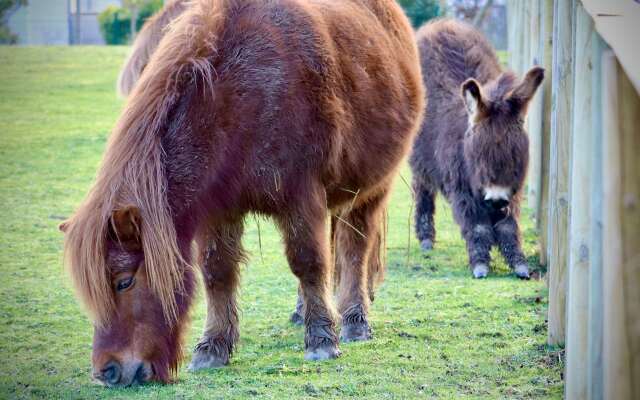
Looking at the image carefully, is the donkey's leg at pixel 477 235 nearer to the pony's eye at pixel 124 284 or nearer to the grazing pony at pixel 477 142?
the grazing pony at pixel 477 142

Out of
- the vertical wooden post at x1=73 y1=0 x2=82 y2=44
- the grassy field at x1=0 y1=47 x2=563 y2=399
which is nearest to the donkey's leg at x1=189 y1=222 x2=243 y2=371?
the grassy field at x1=0 y1=47 x2=563 y2=399

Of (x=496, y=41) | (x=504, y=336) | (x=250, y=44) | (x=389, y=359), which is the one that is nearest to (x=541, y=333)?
(x=504, y=336)

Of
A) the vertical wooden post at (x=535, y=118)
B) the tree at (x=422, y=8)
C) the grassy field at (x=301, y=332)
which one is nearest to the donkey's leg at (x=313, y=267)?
the grassy field at (x=301, y=332)

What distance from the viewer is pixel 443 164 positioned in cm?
873

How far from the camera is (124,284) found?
14.4 ft

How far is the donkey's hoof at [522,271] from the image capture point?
7.95 metres

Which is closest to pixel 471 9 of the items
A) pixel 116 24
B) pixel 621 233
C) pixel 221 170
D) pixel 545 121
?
pixel 116 24

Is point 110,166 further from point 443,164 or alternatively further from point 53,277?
point 443,164

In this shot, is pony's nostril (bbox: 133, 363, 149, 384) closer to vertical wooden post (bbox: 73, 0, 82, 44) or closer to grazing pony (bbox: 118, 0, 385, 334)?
grazing pony (bbox: 118, 0, 385, 334)

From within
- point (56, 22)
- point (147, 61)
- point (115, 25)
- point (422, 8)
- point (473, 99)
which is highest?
point (56, 22)

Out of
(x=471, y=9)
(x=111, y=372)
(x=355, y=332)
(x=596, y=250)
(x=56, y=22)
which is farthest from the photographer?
(x=56, y=22)

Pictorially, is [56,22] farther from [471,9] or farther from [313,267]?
[313,267]

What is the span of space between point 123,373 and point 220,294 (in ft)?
4.05

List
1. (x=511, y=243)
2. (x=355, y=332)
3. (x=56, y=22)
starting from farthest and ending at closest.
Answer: (x=56, y=22) → (x=511, y=243) → (x=355, y=332)
